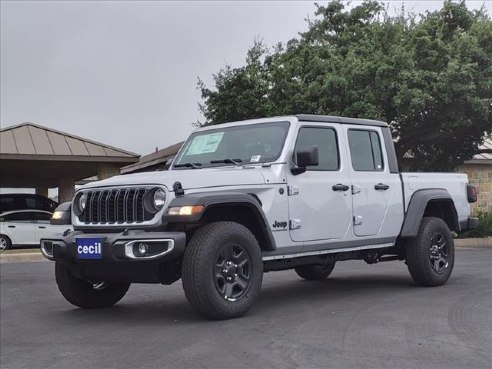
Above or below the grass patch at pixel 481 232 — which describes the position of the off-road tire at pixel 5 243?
above

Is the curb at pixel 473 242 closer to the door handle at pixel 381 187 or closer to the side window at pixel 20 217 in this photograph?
the door handle at pixel 381 187

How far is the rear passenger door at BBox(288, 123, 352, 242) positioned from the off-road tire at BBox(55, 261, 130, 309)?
2236 mm

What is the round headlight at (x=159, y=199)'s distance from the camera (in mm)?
5598

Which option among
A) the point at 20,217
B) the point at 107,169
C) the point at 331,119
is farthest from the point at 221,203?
the point at 20,217

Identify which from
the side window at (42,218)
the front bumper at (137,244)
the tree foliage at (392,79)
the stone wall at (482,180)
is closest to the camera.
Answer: the front bumper at (137,244)

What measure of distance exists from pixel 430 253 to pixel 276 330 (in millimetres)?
3312

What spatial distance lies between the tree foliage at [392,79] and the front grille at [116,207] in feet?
32.6

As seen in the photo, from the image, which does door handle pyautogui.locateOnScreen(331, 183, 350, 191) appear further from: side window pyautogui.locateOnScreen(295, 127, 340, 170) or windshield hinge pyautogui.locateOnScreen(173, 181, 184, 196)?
windshield hinge pyautogui.locateOnScreen(173, 181, 184, 196)

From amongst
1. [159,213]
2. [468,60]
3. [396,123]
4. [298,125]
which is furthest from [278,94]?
[159,213]

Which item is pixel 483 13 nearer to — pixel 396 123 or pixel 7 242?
pixel 396 123

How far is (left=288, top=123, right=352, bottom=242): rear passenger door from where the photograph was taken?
6.42m

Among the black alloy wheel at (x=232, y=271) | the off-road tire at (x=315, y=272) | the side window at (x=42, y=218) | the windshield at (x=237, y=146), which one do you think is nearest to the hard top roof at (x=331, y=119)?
the windshield at (x=237, y=146)

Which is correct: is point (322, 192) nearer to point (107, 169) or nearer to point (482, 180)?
point (107, 169)

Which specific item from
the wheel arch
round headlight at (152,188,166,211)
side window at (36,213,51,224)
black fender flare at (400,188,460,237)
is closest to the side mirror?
round headlight at (152,188,166,211)
